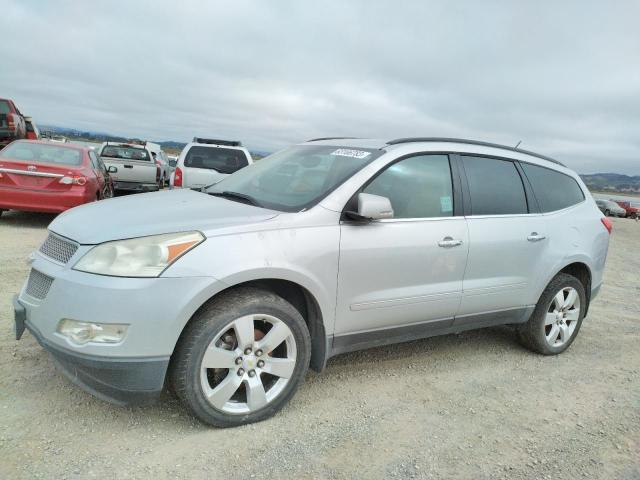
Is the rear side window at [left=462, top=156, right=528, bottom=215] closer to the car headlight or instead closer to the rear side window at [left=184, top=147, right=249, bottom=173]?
the car headlight

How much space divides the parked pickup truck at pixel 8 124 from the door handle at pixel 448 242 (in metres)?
13.8

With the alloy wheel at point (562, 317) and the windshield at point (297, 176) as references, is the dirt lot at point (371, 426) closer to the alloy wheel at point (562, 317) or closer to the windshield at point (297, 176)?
the alloy wheel at point (562, 317)

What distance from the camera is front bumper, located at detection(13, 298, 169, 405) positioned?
99.9 inches

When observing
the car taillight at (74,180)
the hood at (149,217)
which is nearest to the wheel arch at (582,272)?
the hood at (149,217)

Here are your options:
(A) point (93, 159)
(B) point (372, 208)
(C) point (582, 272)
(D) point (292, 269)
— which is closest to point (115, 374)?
(D) point (292, 269)

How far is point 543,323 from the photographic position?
4.41m

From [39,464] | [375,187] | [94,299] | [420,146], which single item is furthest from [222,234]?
[420,146]

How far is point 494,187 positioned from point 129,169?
42.4 ft

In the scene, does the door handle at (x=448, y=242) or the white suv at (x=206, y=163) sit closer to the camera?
the door handle at (x=448, y=242)

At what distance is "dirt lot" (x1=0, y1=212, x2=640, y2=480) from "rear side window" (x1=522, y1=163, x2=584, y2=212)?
4.53ft

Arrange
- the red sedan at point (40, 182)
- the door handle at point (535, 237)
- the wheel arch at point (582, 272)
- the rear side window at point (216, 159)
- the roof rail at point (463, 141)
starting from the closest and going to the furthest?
the roof rail at point (463, 141)
the door handle at point (535, 237)
the wheel arch at point (582, 272)
the red sedan at point (40, 182)
the rear side window at point (216, 159)

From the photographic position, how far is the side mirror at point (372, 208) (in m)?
3.04

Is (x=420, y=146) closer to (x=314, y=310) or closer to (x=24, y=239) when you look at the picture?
(x=314, y=310)

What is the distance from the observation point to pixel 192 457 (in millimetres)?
2604
